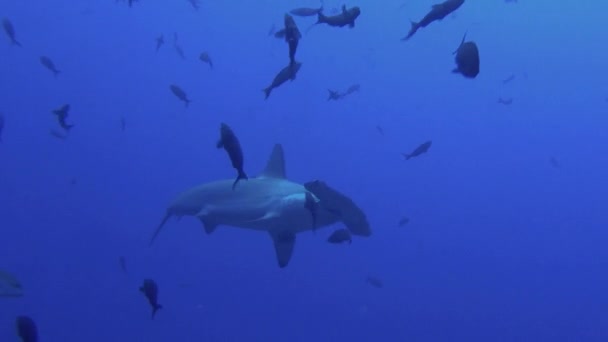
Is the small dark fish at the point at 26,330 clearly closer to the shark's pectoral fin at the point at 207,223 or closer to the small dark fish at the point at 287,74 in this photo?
the small dark fish at the point at 287,74

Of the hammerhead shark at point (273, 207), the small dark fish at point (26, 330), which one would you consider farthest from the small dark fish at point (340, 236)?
the small dark fish at point (26, 330)

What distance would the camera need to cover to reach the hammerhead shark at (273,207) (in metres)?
5.00

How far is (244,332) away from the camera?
16250 mm

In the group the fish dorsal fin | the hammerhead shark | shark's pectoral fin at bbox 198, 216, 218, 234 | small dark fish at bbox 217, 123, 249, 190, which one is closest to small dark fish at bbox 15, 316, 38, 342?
small dark fish at bbox 217, 123, 249, 190

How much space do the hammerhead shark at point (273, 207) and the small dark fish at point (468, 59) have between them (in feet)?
4.67

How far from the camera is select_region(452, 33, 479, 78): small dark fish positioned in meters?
3.64

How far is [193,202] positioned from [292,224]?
117 cm

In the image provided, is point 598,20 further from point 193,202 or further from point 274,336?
point 193,202

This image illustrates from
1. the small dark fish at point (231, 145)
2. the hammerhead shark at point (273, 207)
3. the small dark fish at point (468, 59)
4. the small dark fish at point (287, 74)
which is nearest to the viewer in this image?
the small dark fish at point (231, 145)

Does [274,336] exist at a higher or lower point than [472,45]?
lower

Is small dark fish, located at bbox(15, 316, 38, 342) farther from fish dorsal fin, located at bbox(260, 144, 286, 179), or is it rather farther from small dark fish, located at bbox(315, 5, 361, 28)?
fish dorsal fin, located at bbox(260, 144, 286, 179)

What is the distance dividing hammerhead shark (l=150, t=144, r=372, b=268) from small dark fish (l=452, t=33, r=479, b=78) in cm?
142

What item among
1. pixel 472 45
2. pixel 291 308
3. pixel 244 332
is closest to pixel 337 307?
pixel 291 308

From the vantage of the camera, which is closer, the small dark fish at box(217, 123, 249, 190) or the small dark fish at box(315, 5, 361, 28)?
the small dark fish at box(217, 123, 249, 190)
